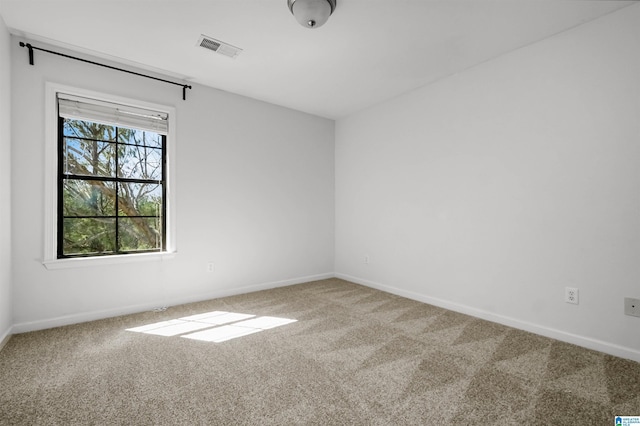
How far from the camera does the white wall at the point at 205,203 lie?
257 centimetres

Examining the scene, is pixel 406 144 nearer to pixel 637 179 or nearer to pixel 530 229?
pixel 530 229

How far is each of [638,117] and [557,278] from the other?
128 centimetres

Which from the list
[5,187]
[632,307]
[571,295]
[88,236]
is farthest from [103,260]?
[632,307]

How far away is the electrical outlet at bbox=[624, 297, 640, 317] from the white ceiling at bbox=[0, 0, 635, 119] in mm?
2067

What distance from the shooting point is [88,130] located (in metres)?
2.91

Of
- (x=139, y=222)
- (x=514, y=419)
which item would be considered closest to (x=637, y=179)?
(x=514, y=419)

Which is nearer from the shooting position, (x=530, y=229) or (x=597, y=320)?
(x=597, y=320)

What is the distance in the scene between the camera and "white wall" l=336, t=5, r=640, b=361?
7.14 feet

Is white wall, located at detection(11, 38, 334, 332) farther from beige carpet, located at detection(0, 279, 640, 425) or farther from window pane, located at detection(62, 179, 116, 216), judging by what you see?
beige carpet, located at detection(0, 279, 640, 425)

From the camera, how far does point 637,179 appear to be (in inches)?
82.5

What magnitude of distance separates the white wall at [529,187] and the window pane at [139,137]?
2696 mm

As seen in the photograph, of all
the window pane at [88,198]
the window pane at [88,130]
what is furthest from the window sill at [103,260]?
the window pane at [88,130]

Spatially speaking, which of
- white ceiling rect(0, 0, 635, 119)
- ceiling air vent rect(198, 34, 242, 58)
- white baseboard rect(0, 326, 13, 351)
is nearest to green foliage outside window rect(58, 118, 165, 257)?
white baseboard rect(0, 326, 13, 351)

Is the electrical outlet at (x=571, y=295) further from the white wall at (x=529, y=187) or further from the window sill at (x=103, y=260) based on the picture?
the window sill at (x=103, y=260)
